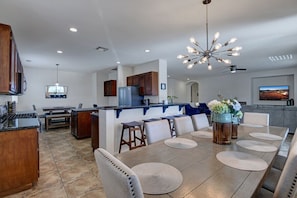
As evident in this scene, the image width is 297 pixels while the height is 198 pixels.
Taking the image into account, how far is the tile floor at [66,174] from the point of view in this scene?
7.04 feet

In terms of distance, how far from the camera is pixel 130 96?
224 inches

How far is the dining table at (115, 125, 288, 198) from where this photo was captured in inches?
36.9

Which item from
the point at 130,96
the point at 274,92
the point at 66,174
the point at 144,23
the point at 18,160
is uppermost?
the point at 144,23

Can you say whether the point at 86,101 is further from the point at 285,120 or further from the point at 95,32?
the point at 285,120

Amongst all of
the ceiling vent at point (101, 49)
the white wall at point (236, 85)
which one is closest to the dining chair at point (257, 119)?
the ceiling vent at point (101, 49)

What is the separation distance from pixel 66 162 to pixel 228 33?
4186 millimetres

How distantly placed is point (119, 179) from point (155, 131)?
1.45 metres

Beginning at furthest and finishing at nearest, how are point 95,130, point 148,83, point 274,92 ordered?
point 274,92, point 148,83, point 95,130

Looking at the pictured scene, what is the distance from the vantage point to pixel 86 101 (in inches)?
340

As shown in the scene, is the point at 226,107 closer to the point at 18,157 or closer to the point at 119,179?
the point at 119,179

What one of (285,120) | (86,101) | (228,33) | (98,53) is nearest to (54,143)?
(98,53)

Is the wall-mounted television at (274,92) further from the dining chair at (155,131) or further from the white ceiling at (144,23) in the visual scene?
the dining chair at (155,131)

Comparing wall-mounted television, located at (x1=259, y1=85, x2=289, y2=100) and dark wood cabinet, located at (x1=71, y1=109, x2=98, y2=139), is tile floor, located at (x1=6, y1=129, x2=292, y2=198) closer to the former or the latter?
dark wood cabinet, located at (x1=71, y1=109, x2=98, y2=139)

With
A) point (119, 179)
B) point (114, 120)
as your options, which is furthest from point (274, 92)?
point (119, 179)
